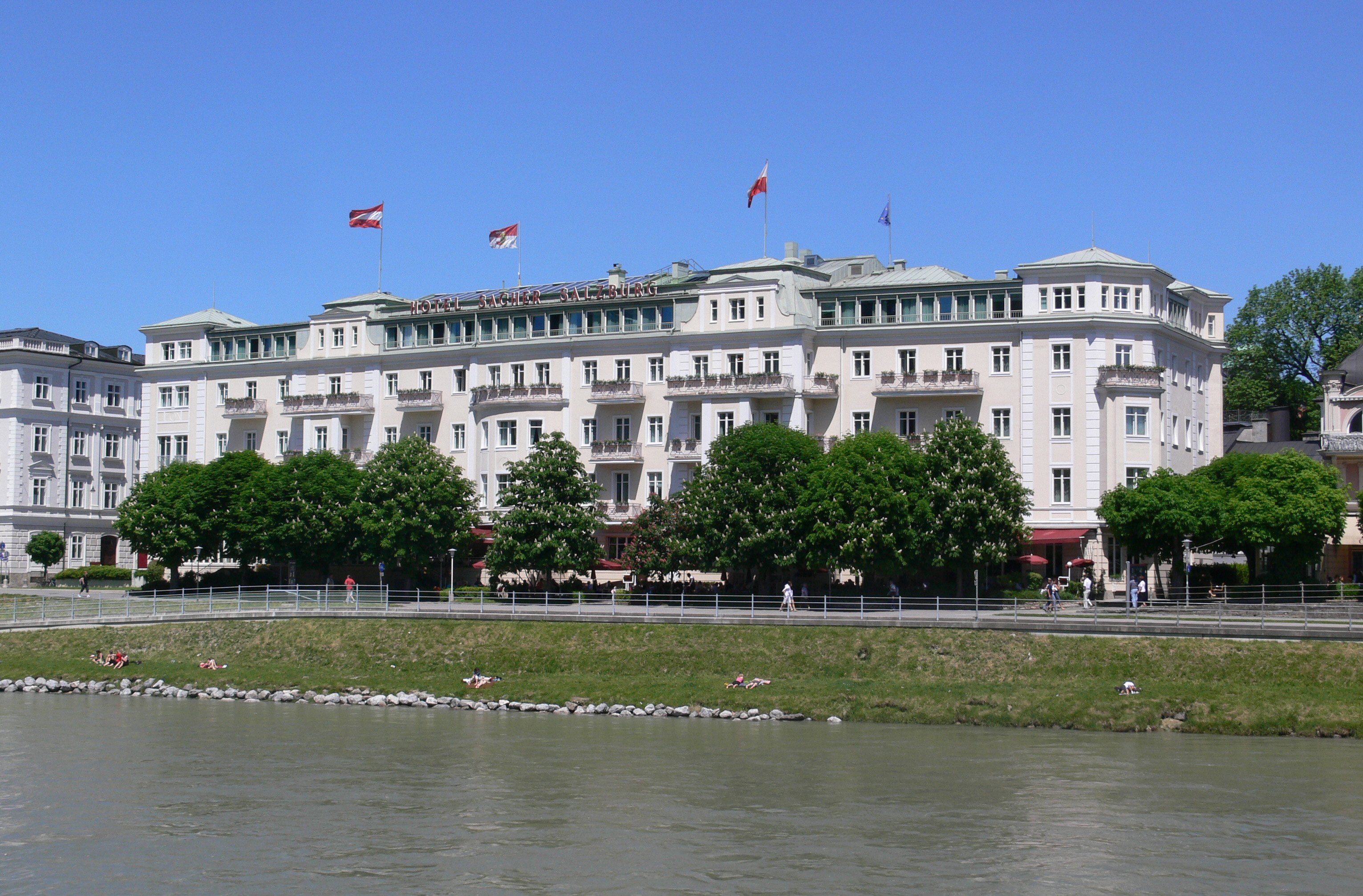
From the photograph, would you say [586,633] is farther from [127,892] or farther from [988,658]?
[127,892]

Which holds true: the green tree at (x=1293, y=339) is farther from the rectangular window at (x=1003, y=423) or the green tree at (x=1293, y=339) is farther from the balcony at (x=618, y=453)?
the balcony at (x=618, y=453)

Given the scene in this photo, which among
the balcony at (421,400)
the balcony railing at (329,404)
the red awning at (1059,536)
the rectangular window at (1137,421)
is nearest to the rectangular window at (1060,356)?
the rectangular window at (1137,421)

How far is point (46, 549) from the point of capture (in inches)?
4328

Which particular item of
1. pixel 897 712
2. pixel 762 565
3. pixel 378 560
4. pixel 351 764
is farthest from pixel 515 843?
pixel 378 560

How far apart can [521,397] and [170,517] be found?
23.2 m

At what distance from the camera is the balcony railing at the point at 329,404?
101750 mm

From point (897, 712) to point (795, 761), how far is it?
1096 centimetres

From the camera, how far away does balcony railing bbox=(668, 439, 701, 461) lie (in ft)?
300

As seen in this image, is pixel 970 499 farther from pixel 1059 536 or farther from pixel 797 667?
pixel 797 667

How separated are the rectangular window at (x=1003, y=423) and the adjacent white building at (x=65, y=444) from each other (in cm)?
6487

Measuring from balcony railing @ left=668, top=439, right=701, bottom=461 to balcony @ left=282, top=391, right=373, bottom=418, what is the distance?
22933mm

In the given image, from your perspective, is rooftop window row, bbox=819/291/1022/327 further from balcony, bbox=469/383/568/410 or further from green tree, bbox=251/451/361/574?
green tree, bbox=251/451/361/574

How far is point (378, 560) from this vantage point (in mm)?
88625

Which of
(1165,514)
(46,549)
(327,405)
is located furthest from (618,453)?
(46,549)
